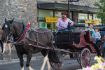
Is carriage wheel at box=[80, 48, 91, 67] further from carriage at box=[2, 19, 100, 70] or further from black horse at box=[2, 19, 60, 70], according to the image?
black horse at box=[2, 19, 60, 70]

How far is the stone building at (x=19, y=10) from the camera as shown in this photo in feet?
91.1

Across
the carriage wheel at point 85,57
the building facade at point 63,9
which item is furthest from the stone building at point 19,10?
the carriage wheel at point 85,57

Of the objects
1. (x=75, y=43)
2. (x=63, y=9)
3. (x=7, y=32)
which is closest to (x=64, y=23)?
(x=75, y=43)

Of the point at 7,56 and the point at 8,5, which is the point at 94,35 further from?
the point at 8,5

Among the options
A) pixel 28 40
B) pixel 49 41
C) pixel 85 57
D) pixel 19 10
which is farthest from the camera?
pixel 19 10

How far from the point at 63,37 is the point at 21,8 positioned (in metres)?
16.1

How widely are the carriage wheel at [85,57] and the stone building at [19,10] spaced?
49.0ft

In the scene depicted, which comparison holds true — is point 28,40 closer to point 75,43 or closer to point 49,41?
point 49,41

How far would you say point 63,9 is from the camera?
31.2 meters

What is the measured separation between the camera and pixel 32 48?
11.1 m

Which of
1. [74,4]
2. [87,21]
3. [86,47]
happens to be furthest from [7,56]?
[87,21]

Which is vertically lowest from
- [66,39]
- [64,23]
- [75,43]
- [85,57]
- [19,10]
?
[85,57]

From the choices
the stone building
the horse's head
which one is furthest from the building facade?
the horse's head

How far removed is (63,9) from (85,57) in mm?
18264
